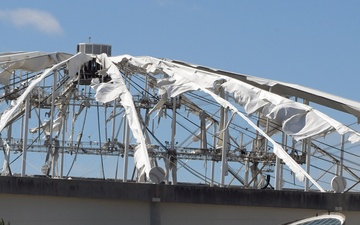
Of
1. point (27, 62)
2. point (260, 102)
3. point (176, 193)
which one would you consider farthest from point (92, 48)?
point (176, 193)

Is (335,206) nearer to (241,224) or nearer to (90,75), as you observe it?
(241,224)

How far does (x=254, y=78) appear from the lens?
60469 millimetres

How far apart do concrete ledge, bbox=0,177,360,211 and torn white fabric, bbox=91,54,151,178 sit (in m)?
1.59

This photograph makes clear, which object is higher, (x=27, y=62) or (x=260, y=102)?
(x=27, y=62)

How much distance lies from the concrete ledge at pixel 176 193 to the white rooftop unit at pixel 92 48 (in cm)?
1880

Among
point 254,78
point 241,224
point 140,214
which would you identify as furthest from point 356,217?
point 254,78

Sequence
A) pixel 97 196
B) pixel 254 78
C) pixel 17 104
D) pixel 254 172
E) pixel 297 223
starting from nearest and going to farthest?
1. pixel 297 223
2. pixel 97 196
3. pixel 17 104
4. pixel 254 78
5. pixel 254 172

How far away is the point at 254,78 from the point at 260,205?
14682mm

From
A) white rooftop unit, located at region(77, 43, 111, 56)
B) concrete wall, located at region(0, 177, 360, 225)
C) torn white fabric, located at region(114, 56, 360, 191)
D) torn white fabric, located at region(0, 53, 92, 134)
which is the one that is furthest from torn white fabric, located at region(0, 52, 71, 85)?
concrete wall, located at region(0, 177, 360, 225)

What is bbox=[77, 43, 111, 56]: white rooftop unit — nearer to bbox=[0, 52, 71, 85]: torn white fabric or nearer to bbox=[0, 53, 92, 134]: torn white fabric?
bbox=[0, 52, 71, 85]: torn white fabric

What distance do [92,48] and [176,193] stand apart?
1960 cm

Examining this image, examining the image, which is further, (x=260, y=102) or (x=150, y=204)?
(x=260, y=102)

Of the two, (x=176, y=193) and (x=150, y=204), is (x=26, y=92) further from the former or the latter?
(x=176, y=193)

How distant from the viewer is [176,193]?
4644cm
